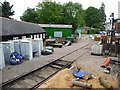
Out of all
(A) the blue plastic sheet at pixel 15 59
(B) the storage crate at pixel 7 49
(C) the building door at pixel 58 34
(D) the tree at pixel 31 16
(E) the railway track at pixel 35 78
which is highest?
(D) the tree at pixel 31 16

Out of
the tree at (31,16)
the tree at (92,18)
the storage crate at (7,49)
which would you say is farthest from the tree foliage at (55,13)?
the storage crate at (7,49)

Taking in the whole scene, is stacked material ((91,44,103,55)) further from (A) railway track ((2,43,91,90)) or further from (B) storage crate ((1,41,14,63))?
(B) storage crate ((1,41,14,63))

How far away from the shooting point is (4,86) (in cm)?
1143

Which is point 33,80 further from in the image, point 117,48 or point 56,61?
point 117,48

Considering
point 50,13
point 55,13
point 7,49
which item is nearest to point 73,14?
point 55,13

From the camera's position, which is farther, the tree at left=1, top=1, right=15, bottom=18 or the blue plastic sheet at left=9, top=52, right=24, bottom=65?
the tree at left=1, top=1, right=15, bottom=18

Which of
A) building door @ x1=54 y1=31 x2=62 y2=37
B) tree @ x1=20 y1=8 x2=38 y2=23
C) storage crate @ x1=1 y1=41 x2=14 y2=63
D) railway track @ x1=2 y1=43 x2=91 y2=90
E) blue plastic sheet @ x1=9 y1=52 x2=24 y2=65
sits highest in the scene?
tree @ x1=20 y1=8 x2=38 y2=23

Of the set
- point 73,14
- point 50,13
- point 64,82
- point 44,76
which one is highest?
point 73,14

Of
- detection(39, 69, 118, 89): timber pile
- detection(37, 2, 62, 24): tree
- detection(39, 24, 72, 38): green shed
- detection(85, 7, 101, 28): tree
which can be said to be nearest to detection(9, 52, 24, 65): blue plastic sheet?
Answer: detection(39, 69, 118, 89): timber pile

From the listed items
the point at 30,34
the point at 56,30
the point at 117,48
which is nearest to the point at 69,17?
the point at 56,30

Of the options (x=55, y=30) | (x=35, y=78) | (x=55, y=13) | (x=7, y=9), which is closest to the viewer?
(x=35, y=78)

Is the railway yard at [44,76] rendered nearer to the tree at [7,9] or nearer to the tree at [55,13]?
the tree at [55,13]

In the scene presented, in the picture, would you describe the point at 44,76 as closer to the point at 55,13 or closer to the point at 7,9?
the point at 55,13

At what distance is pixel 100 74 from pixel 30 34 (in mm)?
16266
